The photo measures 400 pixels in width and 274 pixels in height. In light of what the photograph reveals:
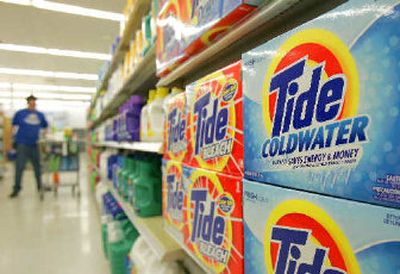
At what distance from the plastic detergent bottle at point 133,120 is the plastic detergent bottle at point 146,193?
0.66 ft

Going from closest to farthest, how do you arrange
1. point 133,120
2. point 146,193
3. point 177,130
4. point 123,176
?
point 177,130 < point 146,193 < point 133,120 < point 123,176

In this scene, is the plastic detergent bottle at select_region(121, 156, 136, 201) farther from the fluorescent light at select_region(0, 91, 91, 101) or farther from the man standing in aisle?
the fluorescent light at select_region(0, 91, 91, 101)

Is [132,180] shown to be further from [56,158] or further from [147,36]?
[56,158]

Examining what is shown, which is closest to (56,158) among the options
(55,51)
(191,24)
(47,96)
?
(55,51)

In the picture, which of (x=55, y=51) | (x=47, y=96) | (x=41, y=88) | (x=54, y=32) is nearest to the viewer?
(x=54, y=32)

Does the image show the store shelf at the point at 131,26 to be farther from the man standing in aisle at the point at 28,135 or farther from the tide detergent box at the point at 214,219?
the man standing in aisle at the point at 28,135

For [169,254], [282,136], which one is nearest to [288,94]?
[282,136]

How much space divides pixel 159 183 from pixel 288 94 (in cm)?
122

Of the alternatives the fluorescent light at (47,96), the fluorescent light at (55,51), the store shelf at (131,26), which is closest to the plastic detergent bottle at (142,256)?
the store shelf at (131,26)

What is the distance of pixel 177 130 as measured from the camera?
2.93 feet

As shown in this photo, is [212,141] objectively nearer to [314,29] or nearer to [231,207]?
[231,207]

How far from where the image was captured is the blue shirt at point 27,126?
5199 millimetres

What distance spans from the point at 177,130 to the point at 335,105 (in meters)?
0.58

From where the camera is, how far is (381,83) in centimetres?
30
